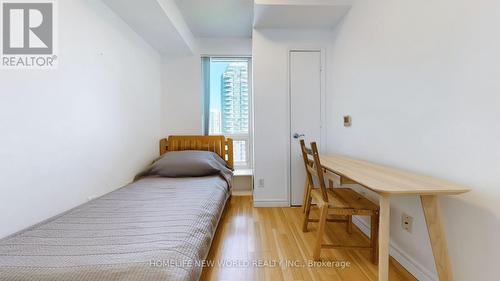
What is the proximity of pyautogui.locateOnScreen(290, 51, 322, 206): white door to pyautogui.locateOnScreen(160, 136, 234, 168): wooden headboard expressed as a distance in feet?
3.04

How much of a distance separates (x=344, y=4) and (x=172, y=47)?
215cm

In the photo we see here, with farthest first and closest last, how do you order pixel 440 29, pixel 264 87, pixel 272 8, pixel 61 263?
1. pixel 264 87
2. pixel 272 8
3. pixel 440 29
4. pixel 61 263

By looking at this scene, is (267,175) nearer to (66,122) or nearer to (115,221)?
(115,221)

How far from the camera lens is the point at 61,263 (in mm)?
1040

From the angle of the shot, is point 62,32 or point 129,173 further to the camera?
point 129,173

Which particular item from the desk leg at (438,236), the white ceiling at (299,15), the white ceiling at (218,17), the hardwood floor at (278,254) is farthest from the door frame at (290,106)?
the desk leg at (438,236)

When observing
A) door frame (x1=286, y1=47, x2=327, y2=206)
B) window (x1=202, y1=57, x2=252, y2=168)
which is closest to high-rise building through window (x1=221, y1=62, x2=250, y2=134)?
window (x1=202, y1=57, x2=252, y2=168)

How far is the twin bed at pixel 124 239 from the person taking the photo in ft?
3.27

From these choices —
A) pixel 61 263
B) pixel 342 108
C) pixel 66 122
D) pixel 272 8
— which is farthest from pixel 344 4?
pixel 61 263

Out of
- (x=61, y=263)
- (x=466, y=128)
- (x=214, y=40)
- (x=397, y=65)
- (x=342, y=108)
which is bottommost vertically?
(x=61, y=263)

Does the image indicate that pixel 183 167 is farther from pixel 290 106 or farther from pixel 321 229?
pixel 321 229

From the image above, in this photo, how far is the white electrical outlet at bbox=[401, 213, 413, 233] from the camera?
Result: 170cm

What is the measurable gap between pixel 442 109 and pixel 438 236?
2.30 ft

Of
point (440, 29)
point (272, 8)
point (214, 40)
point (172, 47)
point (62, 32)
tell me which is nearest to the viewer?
point (440, 29)
